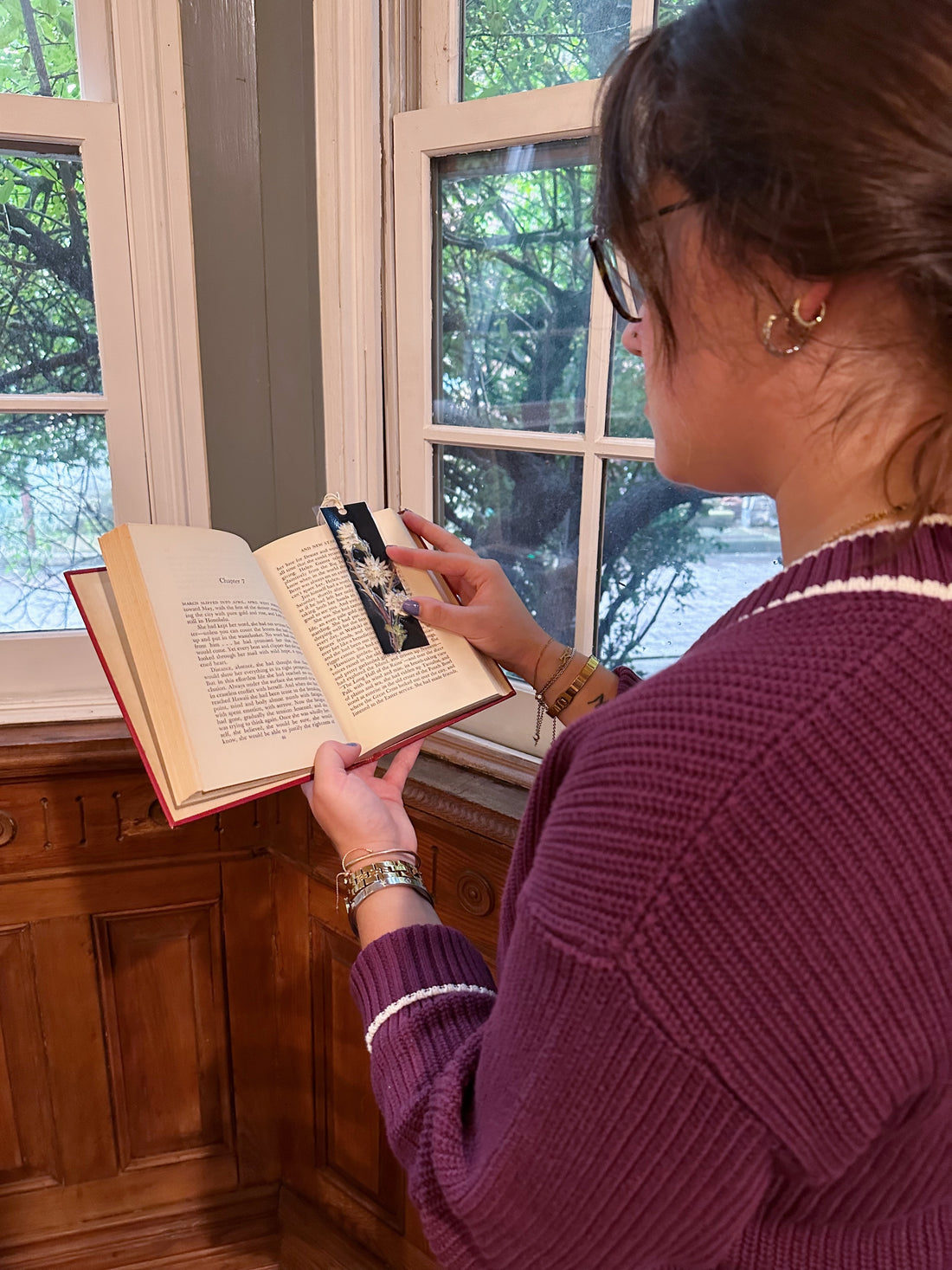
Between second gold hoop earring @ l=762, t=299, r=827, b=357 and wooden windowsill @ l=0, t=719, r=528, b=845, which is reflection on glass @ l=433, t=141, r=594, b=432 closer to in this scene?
wooden windowsill @ l=0, t=719, r=528, b=845

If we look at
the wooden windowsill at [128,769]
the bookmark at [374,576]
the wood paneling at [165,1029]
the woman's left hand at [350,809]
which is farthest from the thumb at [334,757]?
the wood paneling at [165,1029]

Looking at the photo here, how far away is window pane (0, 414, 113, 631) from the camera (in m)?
1.21

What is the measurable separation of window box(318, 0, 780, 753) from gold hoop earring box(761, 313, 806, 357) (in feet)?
1.90

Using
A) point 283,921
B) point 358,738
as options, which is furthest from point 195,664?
point 283,921

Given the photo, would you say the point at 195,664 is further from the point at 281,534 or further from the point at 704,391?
the point at 281,534

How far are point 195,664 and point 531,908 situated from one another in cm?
41

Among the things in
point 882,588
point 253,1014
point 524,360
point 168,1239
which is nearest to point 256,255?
point 524,360

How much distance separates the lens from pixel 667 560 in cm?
111

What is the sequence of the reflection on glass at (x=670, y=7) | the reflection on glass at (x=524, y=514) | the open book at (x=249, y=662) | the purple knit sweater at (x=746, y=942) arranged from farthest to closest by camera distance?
the reflection on glass at (x=524, y=514), the reflection on glass at (x=670, y=7), the open book at (x=249, y=662), the purple knit sweater at (x=746, y=942)

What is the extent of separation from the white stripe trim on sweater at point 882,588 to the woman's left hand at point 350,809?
16.0 inches

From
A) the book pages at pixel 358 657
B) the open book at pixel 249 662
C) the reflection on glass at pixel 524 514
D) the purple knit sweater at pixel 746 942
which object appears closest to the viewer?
the purple knit sweater at pixel 746 942

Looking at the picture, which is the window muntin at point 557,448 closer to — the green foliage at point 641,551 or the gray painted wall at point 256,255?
the green foliage at point 641,551

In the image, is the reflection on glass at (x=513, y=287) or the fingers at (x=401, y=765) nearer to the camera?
the fingers at (x=401, y=765)

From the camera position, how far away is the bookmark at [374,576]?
0.85 meters
